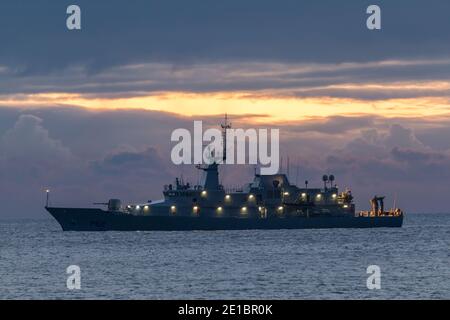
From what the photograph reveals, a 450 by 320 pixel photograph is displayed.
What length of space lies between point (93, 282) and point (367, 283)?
55.8 ft

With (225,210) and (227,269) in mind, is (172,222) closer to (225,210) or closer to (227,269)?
(225,210)

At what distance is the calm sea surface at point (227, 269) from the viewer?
50750mm

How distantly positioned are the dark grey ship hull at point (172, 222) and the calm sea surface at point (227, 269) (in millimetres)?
13934

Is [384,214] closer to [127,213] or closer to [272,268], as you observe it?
[127,213]

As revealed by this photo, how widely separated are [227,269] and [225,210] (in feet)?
186

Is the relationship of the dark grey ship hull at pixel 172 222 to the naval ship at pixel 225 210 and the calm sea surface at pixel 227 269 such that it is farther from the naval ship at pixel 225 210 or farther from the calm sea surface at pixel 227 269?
the calm sea surface at pixel 227 269

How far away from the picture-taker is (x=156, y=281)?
57.1m

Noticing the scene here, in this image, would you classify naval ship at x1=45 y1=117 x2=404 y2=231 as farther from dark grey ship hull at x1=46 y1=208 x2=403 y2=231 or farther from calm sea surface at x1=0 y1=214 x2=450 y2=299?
calm sea surface at x1=0 y1=214 x2=450 y2=299

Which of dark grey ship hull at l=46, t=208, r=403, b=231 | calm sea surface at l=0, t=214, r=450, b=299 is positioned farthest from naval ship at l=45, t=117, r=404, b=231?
calm sea surface at l=0, t=214, r=450, b=299

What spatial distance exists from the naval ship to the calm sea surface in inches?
523

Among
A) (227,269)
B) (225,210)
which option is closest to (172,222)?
(225,210)

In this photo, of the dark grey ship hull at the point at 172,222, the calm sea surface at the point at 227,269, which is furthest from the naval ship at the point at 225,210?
the calm sea surface at the point at 227,269

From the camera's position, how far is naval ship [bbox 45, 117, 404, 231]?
11938 cm
